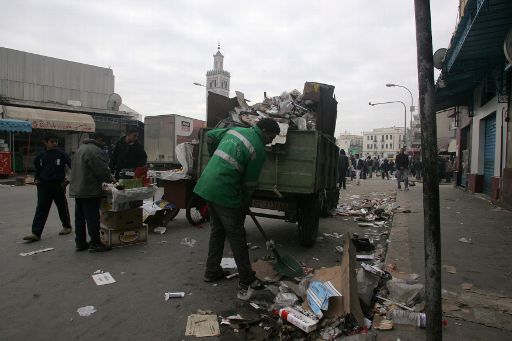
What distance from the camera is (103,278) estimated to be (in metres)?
4.21

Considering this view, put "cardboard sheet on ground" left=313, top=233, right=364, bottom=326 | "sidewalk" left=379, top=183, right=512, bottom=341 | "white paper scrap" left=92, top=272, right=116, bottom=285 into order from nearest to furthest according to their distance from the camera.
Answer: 1. "sidewalk" left=379, top=183, right=512, bottom=341
2. "cardboard sheet on ground" left=313, top=233, right=364, bottom=326
3. "white paper scrap" left=92, top=272, right=116, bottom=285

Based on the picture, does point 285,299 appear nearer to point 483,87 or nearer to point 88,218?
point 88,218

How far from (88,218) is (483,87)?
12.2 metres

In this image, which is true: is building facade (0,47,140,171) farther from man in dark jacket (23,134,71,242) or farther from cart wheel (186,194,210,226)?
cart wheel (186,194,210,226)

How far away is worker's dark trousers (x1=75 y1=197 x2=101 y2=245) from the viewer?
5.28 m

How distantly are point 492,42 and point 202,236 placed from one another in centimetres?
776

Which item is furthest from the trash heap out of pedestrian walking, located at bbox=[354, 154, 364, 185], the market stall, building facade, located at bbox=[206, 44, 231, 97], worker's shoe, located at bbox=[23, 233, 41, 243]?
building facade, located at bbox=[206, 44, 231, 97]

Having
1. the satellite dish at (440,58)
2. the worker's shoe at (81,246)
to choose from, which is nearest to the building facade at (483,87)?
the satellite dish at (440,58)

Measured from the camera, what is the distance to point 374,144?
11706cm

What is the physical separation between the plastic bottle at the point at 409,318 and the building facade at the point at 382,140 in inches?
4346

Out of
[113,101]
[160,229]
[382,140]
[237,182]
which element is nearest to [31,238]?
[160,229]

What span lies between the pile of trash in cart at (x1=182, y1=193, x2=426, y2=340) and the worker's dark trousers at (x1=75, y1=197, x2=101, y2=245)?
8.22ft

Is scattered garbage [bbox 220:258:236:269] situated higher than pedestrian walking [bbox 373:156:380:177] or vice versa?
pedestrian walking [bbox 373:156:380:177]

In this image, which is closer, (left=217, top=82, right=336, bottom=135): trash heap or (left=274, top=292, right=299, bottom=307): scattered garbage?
(left=274, top=292, right=299, bottom=307): scattered garbage
